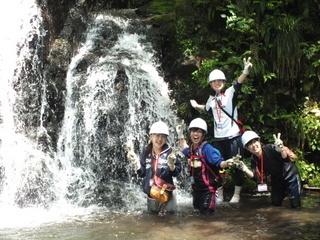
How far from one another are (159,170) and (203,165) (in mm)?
642

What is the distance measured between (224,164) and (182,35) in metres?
4.57

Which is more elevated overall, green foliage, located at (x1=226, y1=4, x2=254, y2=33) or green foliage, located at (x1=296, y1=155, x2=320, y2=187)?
green foliage, located at (x1=226, y1=4, x2=254, y2=33)

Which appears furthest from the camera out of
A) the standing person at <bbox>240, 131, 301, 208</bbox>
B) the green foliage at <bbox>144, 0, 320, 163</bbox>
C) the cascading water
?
the green foliage at <bbox>144, 0, 320, 163</bbox>

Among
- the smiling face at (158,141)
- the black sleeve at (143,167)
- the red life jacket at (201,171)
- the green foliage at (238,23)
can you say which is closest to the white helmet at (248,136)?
the red life jacket at (201,171)

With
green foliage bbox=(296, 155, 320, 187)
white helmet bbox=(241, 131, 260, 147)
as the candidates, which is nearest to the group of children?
white helmet bbox=(241, 131, 260, 147)

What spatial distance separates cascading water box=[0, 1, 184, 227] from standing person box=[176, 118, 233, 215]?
1.34 meters

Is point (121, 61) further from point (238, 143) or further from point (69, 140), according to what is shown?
point (238, 143)

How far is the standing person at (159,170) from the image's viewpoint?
685cm

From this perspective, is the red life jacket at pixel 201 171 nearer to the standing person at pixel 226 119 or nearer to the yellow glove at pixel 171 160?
the yellow glove at pixel 171 160

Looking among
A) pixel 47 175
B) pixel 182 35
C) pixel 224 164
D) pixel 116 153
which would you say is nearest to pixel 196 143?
pixel 224 164

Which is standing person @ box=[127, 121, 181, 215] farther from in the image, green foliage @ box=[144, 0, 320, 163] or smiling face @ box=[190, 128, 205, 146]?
green foliage @ box=[144, 0, 320, 163]

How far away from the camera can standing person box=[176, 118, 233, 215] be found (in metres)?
6.92

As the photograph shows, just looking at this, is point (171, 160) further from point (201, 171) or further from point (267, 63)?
point (267, 63)

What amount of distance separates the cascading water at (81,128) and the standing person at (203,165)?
1.34 metres
